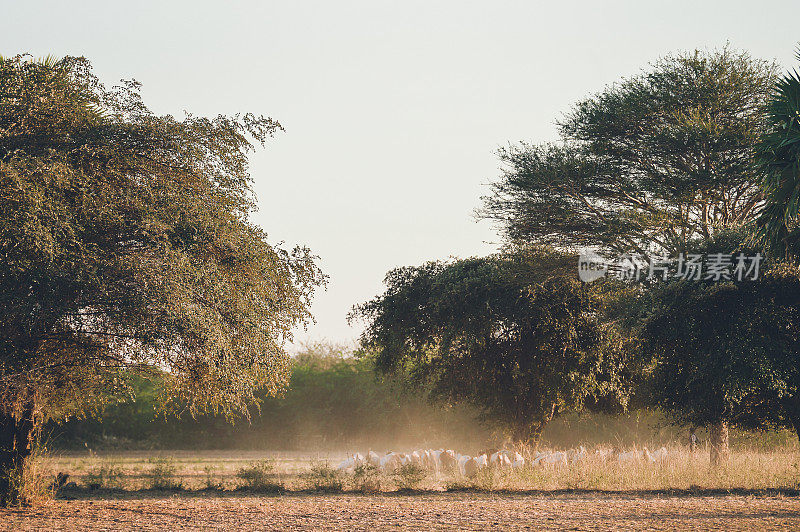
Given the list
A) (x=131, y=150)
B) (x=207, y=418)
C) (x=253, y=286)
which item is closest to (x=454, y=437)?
(x=207, y=418)

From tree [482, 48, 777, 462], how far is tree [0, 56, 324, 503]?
31.4ft

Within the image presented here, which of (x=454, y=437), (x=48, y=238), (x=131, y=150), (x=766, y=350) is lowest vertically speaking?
(x=454, y=437)

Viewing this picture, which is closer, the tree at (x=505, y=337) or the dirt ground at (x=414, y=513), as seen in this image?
the dirt ground at (x=414, y=513)

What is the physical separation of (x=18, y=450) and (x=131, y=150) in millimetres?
4753

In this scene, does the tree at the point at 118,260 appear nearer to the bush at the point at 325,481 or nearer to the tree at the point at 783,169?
the bush at the point at 325,481

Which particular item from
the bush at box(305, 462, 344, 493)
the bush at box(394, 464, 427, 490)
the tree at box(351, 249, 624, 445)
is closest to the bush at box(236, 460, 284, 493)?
the bush at box(305, 462, 344, 493)

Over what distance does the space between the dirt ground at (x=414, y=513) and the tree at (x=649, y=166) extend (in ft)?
28.3

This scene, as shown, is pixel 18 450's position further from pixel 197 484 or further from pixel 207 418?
Answer: pixel 207 418

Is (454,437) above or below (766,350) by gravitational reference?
below

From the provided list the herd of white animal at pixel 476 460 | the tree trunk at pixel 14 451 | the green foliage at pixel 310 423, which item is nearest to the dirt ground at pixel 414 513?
the tree trunk at pixel 14 451

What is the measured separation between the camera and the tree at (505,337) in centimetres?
1841

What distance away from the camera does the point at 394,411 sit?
2989 cm

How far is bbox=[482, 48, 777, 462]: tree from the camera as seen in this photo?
18516mm

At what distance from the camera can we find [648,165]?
65.8 ft
